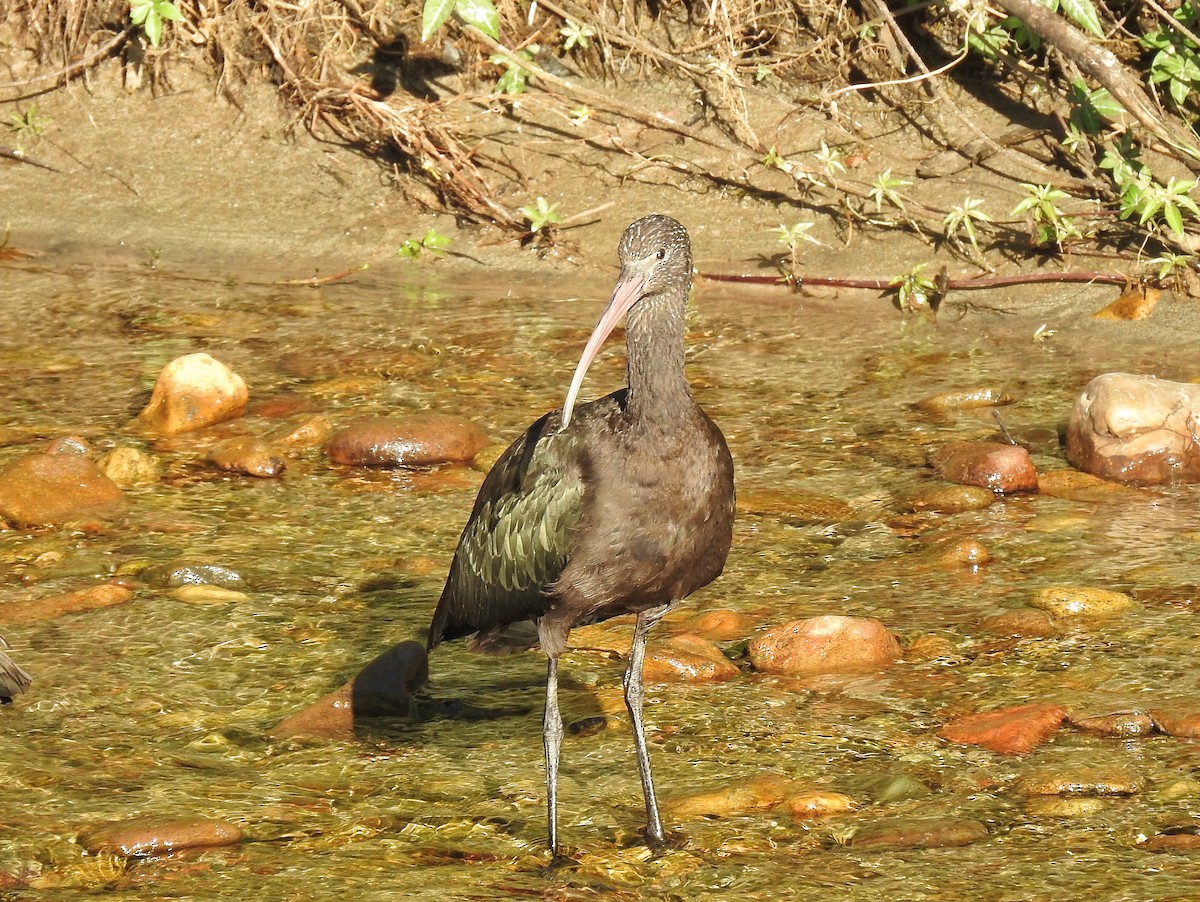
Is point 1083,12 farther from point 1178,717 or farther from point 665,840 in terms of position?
point 665,840

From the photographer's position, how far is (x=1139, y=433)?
666 cm

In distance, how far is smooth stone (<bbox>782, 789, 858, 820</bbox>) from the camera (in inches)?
167

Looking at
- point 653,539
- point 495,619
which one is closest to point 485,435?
point 495,619

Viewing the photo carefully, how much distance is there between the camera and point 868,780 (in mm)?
4414

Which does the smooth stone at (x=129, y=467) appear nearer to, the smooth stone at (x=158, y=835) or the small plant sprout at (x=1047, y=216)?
the smooth stone at (x=158, y=835)

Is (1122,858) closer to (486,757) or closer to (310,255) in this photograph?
(486,757)

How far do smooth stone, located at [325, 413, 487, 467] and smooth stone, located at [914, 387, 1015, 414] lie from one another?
2.02 meters

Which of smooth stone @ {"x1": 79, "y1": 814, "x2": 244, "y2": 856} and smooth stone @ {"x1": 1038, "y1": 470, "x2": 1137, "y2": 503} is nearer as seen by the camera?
smooth stone @ {"x1": 79, "y1": 814, "x2": 244, "y2": 856}

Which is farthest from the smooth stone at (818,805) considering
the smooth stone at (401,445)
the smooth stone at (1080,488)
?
the smooth stone at (401,445)

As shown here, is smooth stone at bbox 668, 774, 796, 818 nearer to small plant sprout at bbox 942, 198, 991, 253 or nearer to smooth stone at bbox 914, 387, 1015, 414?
smooth stone at bbox 914, 387, 1015, 414

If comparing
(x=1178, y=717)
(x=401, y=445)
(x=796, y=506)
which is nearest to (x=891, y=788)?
(x=1178, y=717)

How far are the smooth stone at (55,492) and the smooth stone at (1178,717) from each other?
3813mm

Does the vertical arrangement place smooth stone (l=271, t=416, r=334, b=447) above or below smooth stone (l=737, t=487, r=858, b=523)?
below

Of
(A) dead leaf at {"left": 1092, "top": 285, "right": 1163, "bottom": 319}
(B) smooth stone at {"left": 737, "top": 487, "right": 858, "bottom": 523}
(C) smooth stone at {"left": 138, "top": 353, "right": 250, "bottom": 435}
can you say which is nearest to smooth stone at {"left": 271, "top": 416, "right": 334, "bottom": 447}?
(C) smooth stone at {"left": 138, "top": 353, "right": 250, "bottom": 435}
